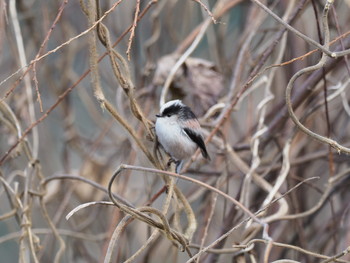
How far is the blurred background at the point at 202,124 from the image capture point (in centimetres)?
205

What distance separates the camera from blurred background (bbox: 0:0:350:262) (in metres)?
2.05

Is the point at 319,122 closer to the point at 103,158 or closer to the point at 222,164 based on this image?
the point at 222,164

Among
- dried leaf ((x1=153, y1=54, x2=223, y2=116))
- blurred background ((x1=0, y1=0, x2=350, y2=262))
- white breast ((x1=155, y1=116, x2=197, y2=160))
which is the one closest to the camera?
white breast ((x1=155, y1=116, x2=197, y2=160))

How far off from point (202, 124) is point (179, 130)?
10 cm

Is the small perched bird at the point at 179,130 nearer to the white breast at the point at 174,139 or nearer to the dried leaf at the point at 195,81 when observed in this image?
the white breast at the point at 174,139

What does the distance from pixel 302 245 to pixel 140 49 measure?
121 centimetres

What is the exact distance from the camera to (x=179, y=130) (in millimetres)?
1897

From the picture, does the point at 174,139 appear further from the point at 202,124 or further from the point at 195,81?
the point at 195,81

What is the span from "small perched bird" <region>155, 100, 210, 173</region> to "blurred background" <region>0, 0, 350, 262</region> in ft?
0.24

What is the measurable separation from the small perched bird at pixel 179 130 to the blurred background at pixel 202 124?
75 mm

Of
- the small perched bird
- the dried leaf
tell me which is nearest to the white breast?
the small perched bird

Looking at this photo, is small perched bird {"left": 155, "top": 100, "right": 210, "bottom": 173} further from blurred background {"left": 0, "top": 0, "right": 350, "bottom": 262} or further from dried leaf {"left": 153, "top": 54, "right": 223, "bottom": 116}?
dried leaf {"left": 153, "top": 54, "right": 223, "bottom": 116}

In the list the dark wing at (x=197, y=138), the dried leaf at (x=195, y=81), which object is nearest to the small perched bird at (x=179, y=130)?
the dark wing at (x=197, y=138)

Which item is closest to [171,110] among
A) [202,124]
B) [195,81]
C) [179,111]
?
[179,111]
